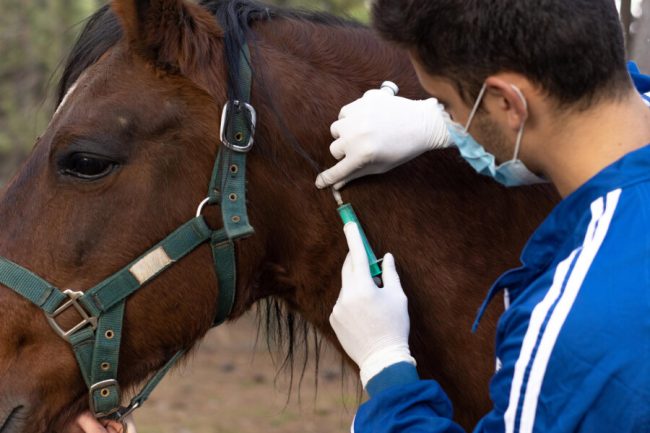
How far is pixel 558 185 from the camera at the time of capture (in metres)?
1.79

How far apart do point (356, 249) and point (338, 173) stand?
8.4 inches

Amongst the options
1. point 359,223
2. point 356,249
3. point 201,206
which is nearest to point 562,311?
point 356,249

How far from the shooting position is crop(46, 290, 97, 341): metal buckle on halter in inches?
92.4

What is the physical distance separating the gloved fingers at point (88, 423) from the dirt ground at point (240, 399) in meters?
3.75

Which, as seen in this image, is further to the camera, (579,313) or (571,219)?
(571,219)

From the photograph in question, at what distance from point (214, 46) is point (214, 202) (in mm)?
441

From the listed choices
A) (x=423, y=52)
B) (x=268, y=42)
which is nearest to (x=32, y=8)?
(x=268, y=42)

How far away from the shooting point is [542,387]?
1565 millimetres

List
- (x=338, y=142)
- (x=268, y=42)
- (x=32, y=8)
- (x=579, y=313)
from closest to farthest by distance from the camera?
(x=579, y=313)
(x=338, y=142)
(x=268, y=42)
(x=32, y=8)

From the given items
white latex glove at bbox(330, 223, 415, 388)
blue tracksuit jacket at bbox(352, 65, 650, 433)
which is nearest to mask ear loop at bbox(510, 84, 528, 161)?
blue tracksuit jacket at bbox(352, 65, 650, 433)

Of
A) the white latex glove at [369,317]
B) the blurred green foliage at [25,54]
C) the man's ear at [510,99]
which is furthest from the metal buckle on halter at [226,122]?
the blurred green foliage at [25,54]

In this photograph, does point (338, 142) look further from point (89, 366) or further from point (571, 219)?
point (89, 366)

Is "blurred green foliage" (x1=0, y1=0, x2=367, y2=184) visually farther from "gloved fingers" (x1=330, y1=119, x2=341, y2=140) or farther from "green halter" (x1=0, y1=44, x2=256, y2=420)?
"gloved fingers" (x1=330, y1=119, x2=341, y2=140)

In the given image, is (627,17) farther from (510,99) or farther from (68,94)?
(68,94)
